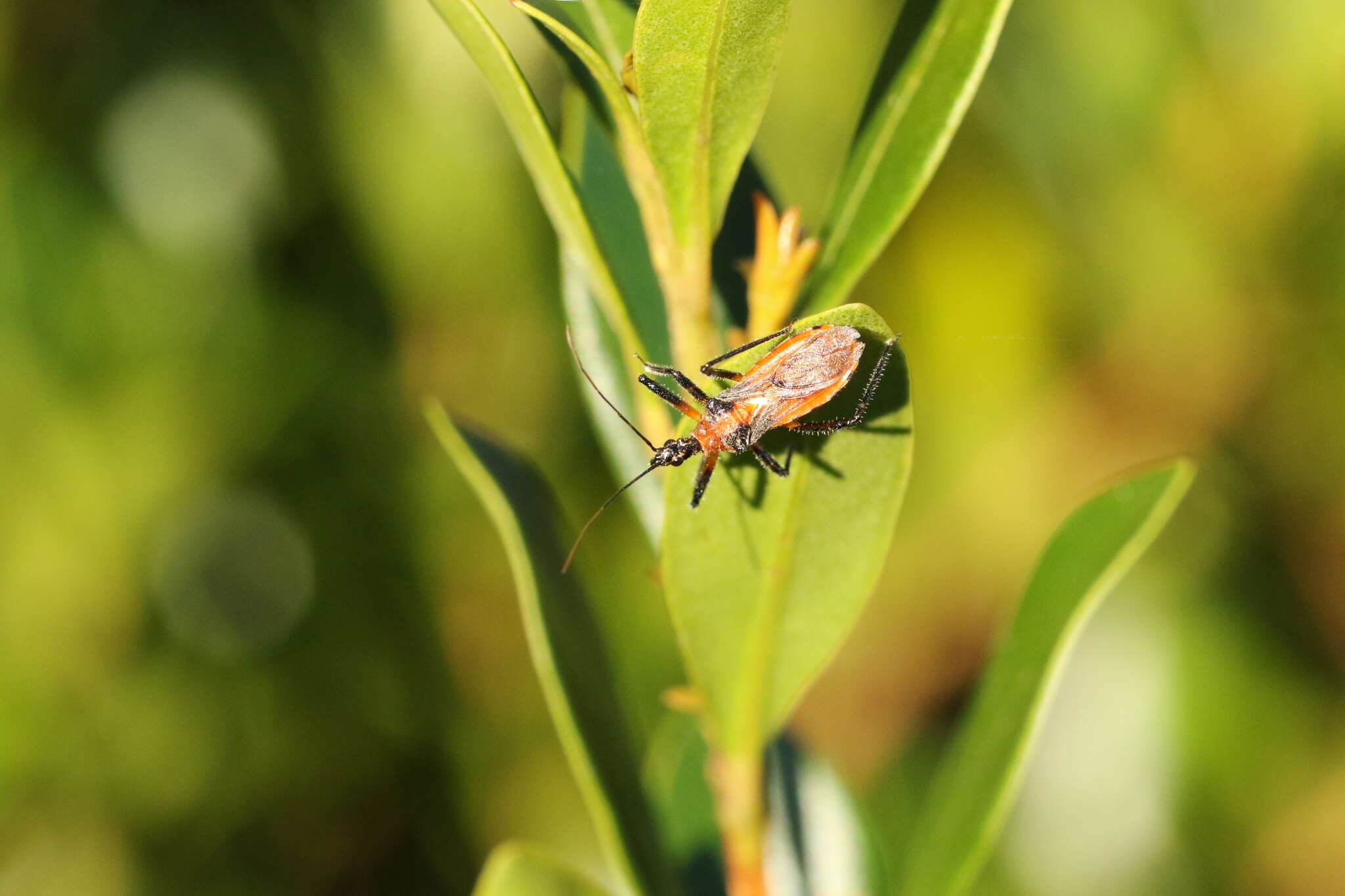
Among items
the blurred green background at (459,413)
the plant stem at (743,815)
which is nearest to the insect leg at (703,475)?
the plant stem at (743,815)

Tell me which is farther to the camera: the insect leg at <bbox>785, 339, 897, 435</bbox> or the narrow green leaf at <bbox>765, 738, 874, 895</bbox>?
the narrow green leaf at <bbox>765, 738, 874, 895</bbox>

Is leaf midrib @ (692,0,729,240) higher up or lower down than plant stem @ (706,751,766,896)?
higher up

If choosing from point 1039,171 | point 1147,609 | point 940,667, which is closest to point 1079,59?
point 1039,171

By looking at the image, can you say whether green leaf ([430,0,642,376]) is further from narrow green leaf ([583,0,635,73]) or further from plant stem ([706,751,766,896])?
plant stem ([706,751,766,896])

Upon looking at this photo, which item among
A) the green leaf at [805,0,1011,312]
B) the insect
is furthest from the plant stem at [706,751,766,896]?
the green leaf at [805,0,1011,312]

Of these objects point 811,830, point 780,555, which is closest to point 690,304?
point 780,555

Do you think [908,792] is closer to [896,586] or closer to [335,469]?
[896,586]

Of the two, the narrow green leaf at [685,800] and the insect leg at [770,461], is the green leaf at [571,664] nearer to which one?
the insect leg at [770,461]
